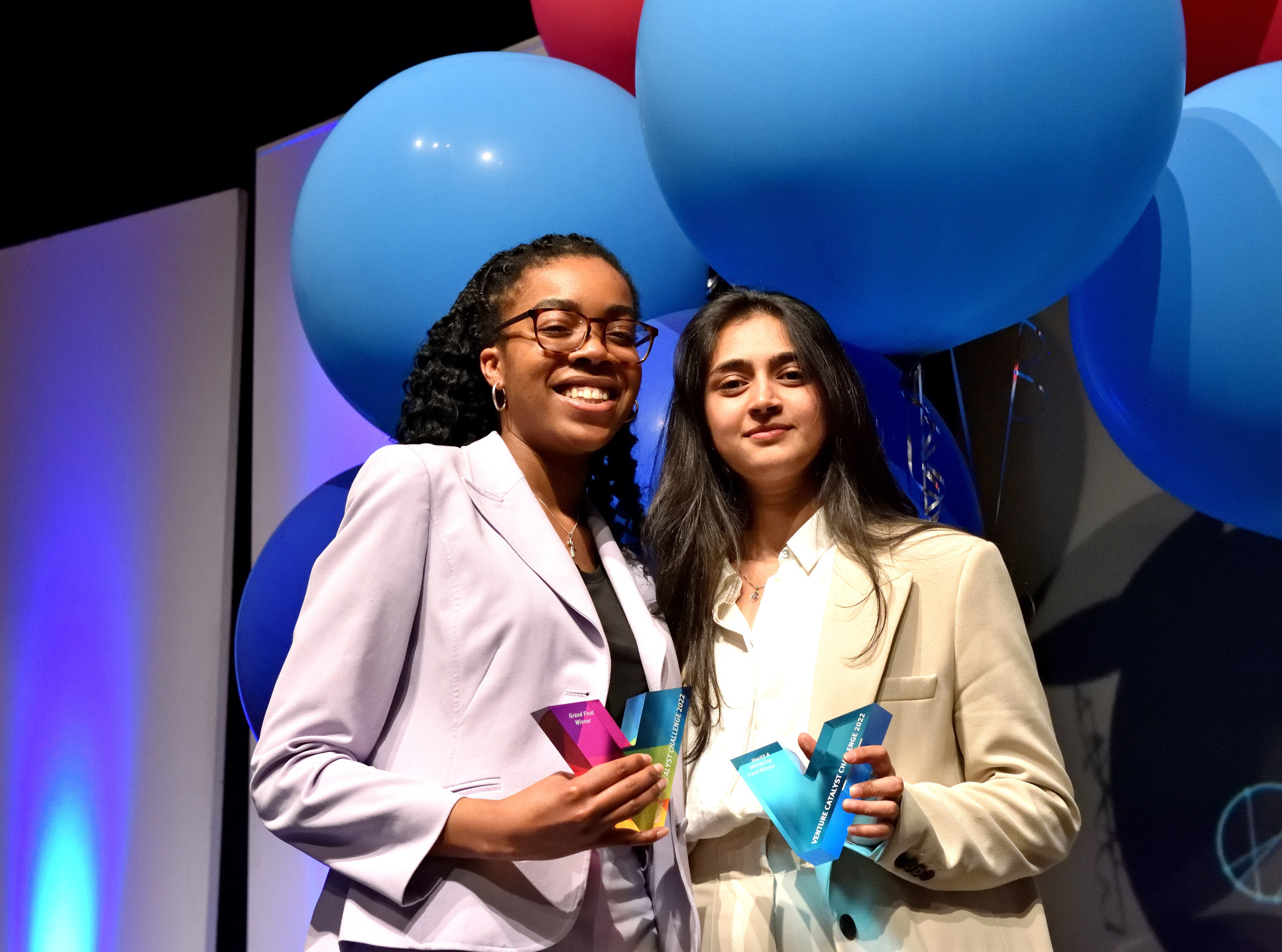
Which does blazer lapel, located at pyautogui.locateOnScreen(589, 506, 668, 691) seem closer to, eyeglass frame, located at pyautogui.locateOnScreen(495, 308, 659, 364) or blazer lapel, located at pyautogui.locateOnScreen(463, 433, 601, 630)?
blazer lapel, located at pyautogui.locateOnScreen(463, 433, 601, 630)

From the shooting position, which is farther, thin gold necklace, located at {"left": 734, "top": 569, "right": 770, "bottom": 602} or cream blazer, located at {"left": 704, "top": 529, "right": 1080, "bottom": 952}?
thin gold necklace, located at {"left": 734, "top": 569, "right": 770, "bottom": 602}

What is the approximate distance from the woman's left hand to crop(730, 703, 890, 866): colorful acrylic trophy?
0.04 feet

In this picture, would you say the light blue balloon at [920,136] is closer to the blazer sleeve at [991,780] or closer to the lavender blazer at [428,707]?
the blazer sleeve at [991,780]

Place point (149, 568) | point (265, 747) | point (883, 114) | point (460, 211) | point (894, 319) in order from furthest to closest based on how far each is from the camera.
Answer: point (149, 568) < point (460, 211) < point (894, 319) < point (883, 114) < point (265, 747)

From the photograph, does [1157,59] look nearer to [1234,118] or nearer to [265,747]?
[1234,118]

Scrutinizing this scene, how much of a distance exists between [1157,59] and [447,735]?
1310 mm

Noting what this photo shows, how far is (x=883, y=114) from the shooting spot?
1615mm

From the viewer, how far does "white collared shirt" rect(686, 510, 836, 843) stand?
1.55 meters

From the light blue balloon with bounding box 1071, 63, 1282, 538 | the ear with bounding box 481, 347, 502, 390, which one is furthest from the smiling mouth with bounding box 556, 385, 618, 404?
the light blue balloon with bounding box 1071, 63, 1282, 538

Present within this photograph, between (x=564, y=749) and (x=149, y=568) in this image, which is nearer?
(x=564, y=749)

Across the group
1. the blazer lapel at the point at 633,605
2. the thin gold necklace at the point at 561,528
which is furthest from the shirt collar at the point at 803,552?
the thin gold necklace at the point at 561,528

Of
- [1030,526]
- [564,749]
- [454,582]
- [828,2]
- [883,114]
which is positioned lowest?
[564,749]

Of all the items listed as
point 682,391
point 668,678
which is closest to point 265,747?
point 668,678

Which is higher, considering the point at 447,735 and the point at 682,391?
the point at 682,391
